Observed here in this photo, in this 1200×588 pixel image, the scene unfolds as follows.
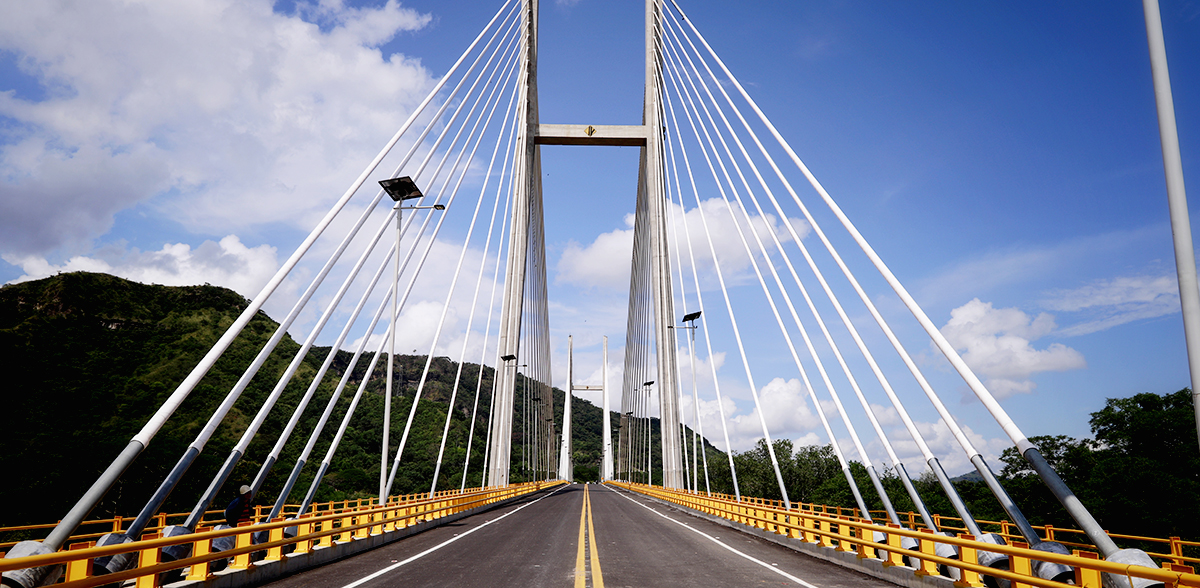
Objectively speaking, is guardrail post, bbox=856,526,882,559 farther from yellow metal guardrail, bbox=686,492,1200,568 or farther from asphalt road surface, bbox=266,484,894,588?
yellow metal guardrail, bbox=686,492,1200,568

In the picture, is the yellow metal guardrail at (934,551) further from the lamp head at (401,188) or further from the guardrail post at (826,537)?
the lamp head at (401,188)

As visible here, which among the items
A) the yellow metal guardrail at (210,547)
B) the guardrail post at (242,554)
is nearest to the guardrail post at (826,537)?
the yellow metal guardrail at (210,547)

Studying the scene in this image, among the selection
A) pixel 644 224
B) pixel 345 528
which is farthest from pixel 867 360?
pixel 644 224

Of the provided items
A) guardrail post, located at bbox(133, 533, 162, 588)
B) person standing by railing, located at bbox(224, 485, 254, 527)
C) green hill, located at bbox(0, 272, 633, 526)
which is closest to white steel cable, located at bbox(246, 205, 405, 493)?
person standing by railing, located at bbox(224, 485, 254, 527)

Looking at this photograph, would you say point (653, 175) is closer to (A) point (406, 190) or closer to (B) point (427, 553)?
(A) point (406, 190)

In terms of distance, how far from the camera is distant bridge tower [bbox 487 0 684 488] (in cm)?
3772

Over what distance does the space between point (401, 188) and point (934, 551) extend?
15.9 m

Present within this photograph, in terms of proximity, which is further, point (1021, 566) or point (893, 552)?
point (893, 552)

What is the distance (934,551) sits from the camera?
995 centimetres

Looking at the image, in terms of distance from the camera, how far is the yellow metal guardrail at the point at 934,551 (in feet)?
18.8

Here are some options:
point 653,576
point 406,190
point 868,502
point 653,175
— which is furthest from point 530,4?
point 868,502

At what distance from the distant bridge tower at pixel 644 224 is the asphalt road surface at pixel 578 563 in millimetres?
19706

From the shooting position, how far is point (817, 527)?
1553cm

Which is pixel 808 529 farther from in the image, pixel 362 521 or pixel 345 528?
pixel 362 521
